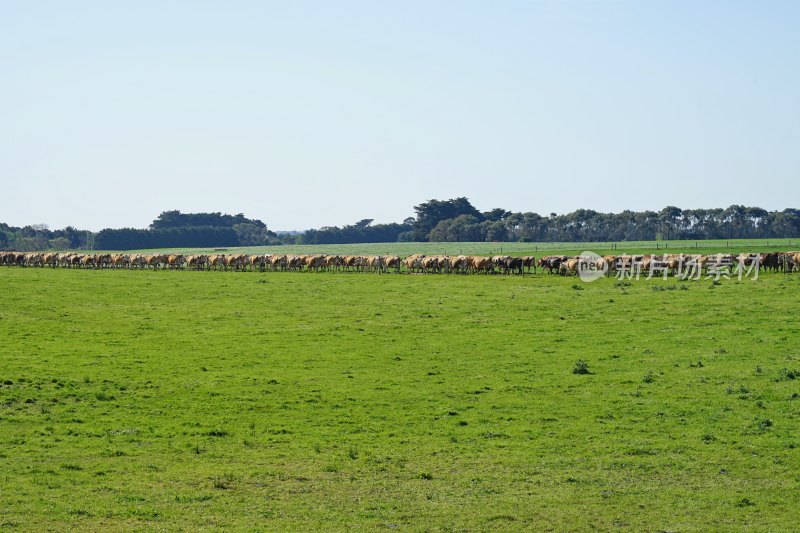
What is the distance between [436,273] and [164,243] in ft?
380

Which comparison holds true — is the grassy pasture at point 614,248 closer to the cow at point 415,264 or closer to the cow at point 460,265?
the cow at point 415,264

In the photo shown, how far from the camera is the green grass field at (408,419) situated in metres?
13.4

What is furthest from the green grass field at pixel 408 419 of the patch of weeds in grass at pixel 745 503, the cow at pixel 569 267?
the cow at pixel 569 267

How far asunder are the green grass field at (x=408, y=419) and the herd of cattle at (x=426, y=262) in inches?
721

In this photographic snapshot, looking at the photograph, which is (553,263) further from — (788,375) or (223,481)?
(223,481)

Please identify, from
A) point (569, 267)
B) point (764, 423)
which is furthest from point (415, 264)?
point (764, 423)

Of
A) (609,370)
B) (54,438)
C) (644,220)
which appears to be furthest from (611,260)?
(644,220)

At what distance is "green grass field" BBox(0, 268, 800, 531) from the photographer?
13406mm

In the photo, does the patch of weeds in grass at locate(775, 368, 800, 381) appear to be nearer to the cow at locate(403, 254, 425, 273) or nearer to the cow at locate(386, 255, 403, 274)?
the cow at locate(403, 254, 425, 273)

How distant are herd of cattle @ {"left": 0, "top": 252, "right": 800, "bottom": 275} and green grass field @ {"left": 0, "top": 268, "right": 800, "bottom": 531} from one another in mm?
18303

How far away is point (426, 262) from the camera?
2625 inches

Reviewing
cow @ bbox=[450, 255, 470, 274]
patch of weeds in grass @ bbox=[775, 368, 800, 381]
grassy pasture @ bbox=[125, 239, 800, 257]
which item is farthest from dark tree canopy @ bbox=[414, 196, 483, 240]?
patch of weeds in grass @ bbox=[775, 368, 800, 381]

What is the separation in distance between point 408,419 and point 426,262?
4782cm

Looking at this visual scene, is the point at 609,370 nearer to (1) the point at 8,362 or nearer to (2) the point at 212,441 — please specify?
(2) the point at 212,441
